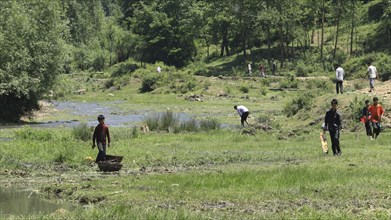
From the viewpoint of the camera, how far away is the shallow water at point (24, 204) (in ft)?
47.7

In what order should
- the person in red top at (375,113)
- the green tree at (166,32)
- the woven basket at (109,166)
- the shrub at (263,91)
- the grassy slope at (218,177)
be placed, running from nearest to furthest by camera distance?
1. the grassy slope at (218,177)
2. the woven basket at (109,166)
3. the person in red top at (375,113)
4. the shrub at (263,91)
5. the green tree at (166,32)

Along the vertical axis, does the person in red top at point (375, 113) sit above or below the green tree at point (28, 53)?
below

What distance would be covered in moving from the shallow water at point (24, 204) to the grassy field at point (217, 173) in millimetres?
473

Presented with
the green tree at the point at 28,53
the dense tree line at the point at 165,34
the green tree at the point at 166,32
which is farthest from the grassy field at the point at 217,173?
the green tree at the point at 166,32

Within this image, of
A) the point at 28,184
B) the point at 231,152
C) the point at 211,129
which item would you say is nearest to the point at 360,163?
the point at 231,152

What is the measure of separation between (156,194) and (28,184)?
15.5 ft

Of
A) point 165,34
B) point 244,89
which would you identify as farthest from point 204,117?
point 165,34

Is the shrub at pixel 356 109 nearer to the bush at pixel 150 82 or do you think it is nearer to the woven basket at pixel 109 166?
the woven basket at pixel 109 166

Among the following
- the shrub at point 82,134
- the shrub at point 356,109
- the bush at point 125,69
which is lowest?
the shrub at point 82,134

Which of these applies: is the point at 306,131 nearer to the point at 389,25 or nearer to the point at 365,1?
the point at 389,25

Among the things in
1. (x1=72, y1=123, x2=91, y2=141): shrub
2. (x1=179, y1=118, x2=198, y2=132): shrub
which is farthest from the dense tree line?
(x1=179, y1=118, x2=198, y2=132): shrub

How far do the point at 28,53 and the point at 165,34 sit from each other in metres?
61.4

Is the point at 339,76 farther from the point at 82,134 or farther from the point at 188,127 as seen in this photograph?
the point at 82,134

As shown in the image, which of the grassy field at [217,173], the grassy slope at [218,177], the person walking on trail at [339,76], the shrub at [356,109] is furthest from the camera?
the person walking on trail at [339,76]
